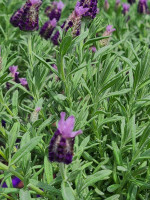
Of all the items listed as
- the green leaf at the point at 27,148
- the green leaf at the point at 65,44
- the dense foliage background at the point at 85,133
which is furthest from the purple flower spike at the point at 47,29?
the green leaf at the point at 27,148

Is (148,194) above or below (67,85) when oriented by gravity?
below

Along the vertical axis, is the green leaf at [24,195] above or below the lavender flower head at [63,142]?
below

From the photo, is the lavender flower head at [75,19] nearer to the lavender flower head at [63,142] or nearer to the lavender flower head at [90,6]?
the lavender flower head at [90,6]

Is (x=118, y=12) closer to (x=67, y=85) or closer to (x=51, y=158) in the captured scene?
(x=67, y=85)

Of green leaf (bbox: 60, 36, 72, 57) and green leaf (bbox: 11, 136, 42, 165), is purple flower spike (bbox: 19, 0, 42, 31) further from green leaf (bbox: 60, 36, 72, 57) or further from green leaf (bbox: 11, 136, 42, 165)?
green leaf (bbox: 11, 136, 42, 165)

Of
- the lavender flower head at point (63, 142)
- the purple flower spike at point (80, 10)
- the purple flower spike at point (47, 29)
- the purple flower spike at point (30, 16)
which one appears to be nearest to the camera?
the lavender flower head at point (63, 142)

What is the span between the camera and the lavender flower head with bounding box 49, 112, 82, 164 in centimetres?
106

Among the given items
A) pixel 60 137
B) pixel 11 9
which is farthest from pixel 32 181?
Answer: pixel 11 9

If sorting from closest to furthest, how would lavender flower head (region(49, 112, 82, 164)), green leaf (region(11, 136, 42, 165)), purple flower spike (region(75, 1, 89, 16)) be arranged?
lavender flower head (region(49, 112, 82, 164)) < green leaf (region(11, 136, 42, 165)) < purple flower spike (region(75, 1, 89, 16))

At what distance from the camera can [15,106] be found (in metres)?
1.77

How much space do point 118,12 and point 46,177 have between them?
122 inches

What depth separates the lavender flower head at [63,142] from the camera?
1.06m

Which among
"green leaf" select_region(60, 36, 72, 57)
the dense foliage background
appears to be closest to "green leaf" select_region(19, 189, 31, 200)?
the dense foliage background

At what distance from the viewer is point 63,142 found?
43.0 inches
